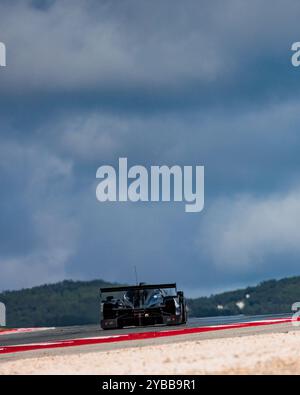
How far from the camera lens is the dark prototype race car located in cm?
4119

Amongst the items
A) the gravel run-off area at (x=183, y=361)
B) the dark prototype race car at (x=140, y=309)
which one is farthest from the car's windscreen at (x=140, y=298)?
the gravel run-off area at (x=183, y=361)

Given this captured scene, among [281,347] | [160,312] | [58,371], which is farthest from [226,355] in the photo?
[160,312]

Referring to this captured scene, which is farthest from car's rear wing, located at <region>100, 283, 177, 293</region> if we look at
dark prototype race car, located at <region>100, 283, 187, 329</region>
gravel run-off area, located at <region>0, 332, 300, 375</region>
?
gravel run-off area, located at <region>0, 332, 300, 375</region>

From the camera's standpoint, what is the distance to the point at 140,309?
135ft

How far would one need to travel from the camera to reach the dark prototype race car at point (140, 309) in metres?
41.2

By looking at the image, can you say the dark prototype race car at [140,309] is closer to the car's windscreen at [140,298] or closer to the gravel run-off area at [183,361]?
the car's windscreen at [140,298]

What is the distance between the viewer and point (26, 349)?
29.1 meters

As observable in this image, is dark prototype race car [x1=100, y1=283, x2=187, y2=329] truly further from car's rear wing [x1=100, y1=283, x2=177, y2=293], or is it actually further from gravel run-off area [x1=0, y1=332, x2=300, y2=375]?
gravel run-off area [x1=0, y1=332, x2=300, y2=375]

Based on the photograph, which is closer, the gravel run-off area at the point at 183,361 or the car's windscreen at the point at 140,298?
the gravel run-off area at the point at 183,361

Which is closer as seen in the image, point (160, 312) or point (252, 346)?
point (252, 346)
